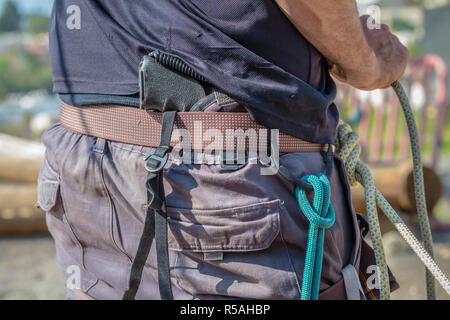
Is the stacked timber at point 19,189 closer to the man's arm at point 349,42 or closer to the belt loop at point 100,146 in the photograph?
the belt loop at point 100,146

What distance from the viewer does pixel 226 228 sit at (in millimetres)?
961

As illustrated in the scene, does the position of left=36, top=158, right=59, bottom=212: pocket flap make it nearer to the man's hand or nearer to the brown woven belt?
the brown woven belt

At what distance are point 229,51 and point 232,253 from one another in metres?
0.42

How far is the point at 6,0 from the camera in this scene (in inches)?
316

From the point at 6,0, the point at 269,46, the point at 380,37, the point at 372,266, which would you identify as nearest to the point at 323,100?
the point at 269,46

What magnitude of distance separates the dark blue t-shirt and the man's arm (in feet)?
0.10

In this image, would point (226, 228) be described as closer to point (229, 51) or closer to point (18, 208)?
point (229, 51)

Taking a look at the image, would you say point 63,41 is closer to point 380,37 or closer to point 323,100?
point 323,100

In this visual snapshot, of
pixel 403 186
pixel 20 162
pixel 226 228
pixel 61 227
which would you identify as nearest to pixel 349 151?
pixel 226 228

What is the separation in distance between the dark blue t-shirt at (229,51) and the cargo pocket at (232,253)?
0.21 m

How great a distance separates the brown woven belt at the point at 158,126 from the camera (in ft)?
3.21

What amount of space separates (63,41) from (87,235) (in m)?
0.47

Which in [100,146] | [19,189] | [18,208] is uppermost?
[100,146]

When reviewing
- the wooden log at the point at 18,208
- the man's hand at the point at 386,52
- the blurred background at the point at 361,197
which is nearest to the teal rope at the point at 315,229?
the man's hand at the point at 386,52
